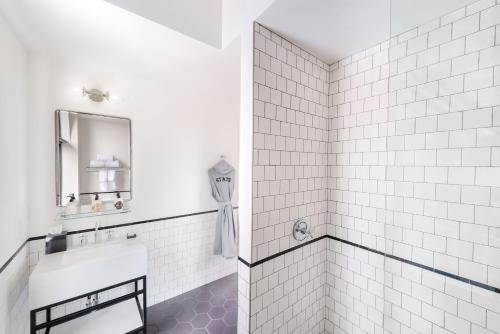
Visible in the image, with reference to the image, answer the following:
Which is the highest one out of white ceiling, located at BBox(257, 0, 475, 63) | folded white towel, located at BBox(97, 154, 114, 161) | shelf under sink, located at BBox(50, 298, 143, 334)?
white ceiling, located at BBox(257, 0, 475, 63)

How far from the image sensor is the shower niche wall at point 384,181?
99 cm

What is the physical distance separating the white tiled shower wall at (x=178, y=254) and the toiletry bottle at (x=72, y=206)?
0.78 ft

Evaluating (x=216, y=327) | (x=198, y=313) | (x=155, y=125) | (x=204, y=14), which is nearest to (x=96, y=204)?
(x=155, y=125)

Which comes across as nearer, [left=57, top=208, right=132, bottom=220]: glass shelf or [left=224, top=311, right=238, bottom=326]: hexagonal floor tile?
[left=57, top=208, right=132, bottom=220]: glass shelf

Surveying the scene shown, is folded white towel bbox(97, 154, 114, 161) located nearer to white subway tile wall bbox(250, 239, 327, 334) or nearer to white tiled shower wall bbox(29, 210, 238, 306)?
white tiled shower wall bbox(29, 210, 238, 306)

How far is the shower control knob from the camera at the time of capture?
4.54 feet

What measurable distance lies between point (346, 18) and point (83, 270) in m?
2.32

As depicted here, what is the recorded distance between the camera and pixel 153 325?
1794mm

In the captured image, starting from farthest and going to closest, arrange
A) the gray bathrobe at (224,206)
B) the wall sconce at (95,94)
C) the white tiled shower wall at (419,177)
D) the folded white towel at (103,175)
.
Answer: the gray bathrobe at (224,206), the folded white towel at (103,175), the wall sconce at (95,94), the white tiled shower wall at (419,177)

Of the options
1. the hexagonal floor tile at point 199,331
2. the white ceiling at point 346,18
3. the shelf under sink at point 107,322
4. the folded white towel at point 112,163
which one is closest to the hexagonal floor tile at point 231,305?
the hexagonal floor tile at point 199,331

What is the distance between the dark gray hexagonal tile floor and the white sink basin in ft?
2.00

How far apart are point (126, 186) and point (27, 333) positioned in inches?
47.7

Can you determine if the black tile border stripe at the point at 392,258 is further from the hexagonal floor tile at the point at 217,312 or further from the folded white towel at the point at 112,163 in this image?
the folded white towel at the point at 112,163

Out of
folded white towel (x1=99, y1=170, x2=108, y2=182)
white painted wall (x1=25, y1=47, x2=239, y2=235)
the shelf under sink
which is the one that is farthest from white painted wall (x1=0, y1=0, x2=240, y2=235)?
the shelf under sink
